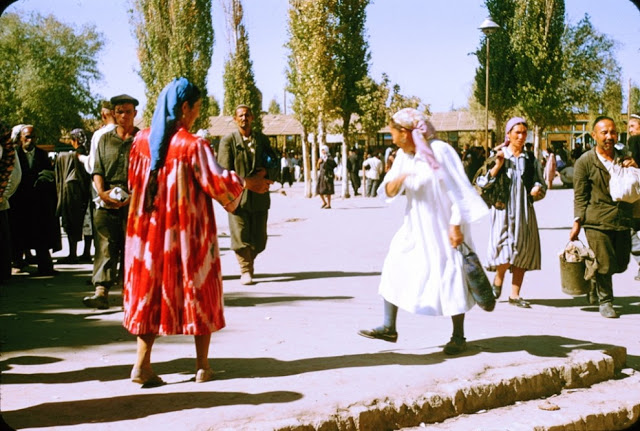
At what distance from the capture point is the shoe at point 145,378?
4466 millimetres

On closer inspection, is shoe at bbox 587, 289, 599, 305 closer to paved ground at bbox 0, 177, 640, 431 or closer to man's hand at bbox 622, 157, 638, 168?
paved ground at bbox 0, 177, 640, 431

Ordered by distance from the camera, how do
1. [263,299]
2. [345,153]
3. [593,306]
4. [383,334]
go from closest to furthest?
1. [383,334]
2. [593,306]
3. [263,299]
4. [345,153]

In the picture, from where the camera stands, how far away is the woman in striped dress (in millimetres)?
7418

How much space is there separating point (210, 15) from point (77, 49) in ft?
31.0

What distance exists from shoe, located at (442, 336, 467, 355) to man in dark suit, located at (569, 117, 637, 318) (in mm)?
2237

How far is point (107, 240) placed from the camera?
7148 millimetres


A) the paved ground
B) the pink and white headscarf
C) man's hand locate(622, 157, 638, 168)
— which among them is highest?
the pink and white headscarf

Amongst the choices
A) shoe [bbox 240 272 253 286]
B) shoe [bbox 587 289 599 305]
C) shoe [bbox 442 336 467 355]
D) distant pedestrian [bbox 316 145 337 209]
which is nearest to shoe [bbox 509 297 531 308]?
shoe [bbox 587 289 599 305]

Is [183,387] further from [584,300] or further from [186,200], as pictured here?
[584,300]

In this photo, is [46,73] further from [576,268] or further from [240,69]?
[576,268]

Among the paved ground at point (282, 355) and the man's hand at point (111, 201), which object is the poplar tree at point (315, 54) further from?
the man's hand at point (111, 201)

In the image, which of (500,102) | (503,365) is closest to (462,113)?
(500,102)

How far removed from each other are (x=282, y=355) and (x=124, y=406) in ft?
4.80

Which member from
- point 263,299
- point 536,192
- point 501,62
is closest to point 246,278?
point 263,299
